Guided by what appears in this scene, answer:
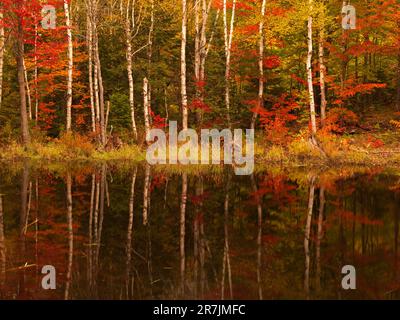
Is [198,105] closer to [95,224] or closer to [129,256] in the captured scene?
[95,224]

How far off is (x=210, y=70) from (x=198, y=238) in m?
21.3

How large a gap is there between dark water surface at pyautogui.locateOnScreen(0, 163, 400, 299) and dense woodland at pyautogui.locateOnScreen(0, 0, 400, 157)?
9314 mm

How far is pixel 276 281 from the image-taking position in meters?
6.05

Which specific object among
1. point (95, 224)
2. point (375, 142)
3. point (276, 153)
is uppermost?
point (375, 142)

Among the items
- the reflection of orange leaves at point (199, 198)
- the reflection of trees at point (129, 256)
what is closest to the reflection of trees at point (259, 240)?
the reflection of orange leaves at point (199, 198)

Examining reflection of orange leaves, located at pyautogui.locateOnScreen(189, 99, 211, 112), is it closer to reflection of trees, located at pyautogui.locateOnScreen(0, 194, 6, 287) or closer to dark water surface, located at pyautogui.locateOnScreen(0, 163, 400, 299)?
dark water surface, located at pyautogui.locateOnScreen(0, 163, 400, 299)

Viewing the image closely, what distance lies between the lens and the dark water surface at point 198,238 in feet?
19.2

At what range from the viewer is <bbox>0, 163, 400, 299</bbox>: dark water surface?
586 cm

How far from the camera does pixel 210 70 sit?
28375 millimetres

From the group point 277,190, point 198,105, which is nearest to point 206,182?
point 277,190
